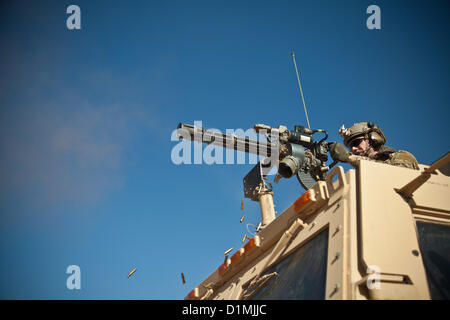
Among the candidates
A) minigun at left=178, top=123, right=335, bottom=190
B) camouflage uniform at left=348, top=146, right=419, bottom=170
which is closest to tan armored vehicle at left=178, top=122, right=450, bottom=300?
camouflage uniform at left=348, top=146, right=419, bottom=170

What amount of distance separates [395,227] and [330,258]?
1.50 feet

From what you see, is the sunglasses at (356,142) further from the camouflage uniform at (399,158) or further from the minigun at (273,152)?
the minigun at (273,152)

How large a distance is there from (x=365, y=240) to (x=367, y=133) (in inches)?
108

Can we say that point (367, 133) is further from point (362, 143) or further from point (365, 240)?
point (365, 240)

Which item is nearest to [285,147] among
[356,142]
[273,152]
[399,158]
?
[273,152]

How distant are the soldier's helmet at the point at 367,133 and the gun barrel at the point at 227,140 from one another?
3745mm

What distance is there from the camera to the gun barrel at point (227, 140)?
8383 mm

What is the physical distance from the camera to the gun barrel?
8.38 m

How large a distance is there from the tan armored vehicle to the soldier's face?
1.33 meters

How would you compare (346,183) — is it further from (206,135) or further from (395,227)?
(206,135)

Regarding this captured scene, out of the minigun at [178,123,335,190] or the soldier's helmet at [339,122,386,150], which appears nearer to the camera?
the soldier's helmet at [339,122,386,150]

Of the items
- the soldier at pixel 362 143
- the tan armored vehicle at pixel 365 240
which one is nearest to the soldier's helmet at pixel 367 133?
the soldier at pixel 362 143

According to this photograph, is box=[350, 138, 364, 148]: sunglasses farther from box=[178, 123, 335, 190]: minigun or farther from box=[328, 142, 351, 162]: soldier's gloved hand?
box=[178, 123, 335, 190]: minigun

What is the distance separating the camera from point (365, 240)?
2.57 meters
